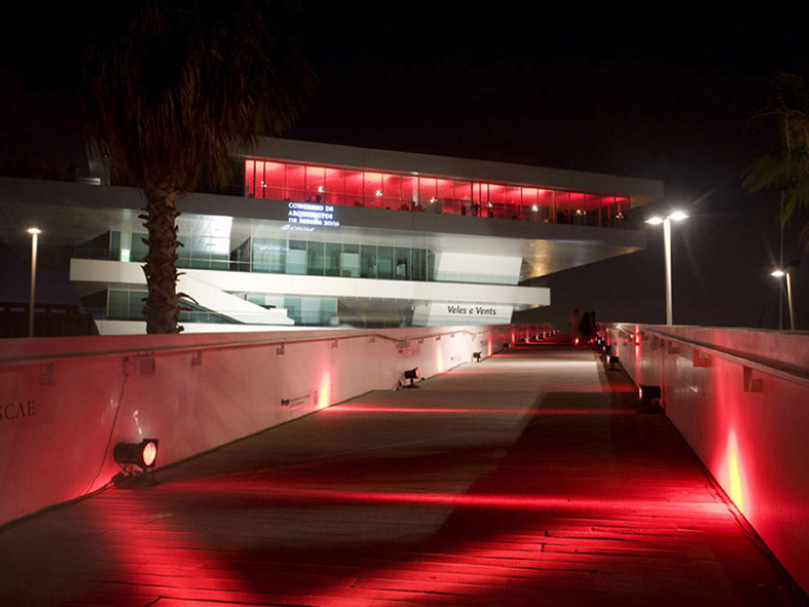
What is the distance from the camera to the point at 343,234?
43344 mm

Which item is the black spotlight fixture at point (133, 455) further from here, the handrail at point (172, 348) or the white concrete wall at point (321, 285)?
the white concrete wall at point (321, 285)

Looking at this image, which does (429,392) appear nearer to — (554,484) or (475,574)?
(554,484)

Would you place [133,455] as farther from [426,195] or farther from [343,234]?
[426,195]

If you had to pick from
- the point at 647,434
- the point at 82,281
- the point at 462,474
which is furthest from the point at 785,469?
the point at 82,281

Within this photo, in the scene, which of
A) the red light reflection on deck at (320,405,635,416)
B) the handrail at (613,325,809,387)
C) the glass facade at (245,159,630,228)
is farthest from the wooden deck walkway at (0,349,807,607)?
the glass facade at (245,159,630,228)

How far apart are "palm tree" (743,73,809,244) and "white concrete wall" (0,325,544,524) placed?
40.0 ft

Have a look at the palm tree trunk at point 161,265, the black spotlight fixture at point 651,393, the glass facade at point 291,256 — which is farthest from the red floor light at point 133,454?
the glass facade at point 291,256

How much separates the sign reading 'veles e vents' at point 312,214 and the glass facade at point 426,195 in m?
0.85

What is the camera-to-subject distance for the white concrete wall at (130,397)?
15.4 ft

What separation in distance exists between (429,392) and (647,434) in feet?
20.3

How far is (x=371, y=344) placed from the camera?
1414 cm

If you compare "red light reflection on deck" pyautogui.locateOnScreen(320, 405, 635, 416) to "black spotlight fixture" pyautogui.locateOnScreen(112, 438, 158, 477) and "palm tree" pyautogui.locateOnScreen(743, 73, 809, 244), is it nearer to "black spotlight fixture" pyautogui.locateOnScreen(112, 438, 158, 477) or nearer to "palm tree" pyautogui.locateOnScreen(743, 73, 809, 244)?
"black spotlight fixture" pyautogui.locateOnScreen(112, 438, 158, 477)

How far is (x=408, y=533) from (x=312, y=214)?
119 feet

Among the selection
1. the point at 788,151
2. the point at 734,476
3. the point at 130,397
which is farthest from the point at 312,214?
the point at 734,476
